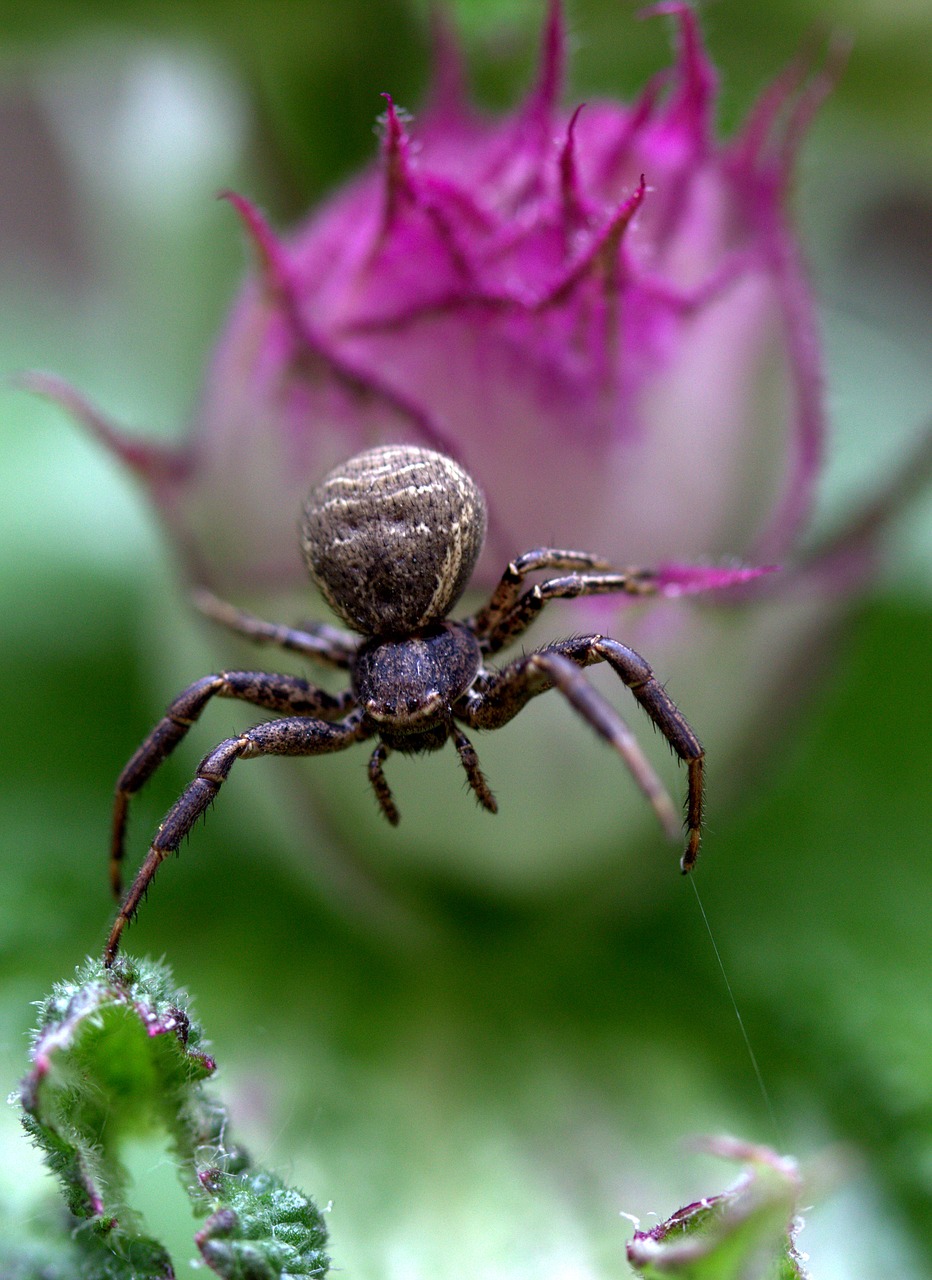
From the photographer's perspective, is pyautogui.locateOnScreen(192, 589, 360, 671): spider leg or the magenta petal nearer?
the magenta petal

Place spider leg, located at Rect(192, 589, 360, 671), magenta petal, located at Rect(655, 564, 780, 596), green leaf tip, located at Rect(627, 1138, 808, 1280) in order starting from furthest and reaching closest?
spider leg, located at Rect(192, 589, 360, 671) < magenta petal, located at Rect(655, 564, 780, 596) < green leaf tip, located at Rect(627, 1138, 808, 1280)

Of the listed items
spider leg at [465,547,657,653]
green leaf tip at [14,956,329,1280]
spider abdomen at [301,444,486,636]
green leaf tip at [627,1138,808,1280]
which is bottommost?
green leaf tip at [627,1138,808,1280]

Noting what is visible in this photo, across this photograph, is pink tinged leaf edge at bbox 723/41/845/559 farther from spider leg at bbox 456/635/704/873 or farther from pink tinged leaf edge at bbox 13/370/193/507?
pink tinged leaf edge at bbox 13/370/193/507

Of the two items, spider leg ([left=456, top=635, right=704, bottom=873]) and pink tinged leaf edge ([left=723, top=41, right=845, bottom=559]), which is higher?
pink tinged leaf edge ([left=723, top=41, right=845, bottom=559])

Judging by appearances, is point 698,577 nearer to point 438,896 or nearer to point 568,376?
point 568,376

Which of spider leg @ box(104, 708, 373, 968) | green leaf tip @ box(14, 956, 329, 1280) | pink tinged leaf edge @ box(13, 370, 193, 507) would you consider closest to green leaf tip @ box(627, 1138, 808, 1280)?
green leaf tip @ box(14, 956, 329, 1280)

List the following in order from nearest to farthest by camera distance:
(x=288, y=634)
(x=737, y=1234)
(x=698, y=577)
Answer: (x=737, y=1234) → (x=698, y=577) → (x=288, y=634)

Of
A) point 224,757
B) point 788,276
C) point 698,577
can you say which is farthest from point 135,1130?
point 788,276
